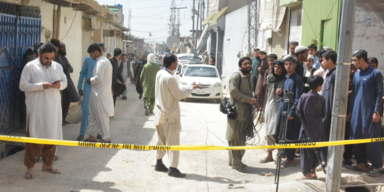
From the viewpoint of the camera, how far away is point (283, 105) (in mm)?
5914

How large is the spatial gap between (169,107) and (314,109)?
2.03 meters

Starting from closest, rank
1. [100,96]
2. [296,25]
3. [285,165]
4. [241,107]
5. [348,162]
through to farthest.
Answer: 1. [241,107]
2. [348,162]
3. [285,165]
4. [100,96]
5. [296,25]

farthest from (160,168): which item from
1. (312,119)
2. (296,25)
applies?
(296,25)

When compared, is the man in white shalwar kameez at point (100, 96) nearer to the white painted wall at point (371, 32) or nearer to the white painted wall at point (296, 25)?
the white painted wall at point (371, 32)

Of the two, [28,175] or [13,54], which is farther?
[13,54]

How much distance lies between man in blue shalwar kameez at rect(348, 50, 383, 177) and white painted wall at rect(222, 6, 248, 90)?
1417 cm

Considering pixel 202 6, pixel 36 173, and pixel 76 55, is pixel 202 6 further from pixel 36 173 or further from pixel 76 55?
pixel 36 173

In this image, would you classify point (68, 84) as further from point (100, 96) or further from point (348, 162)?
point (348, 162)

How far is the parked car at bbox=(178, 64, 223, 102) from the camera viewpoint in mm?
15491

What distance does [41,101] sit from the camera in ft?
16.6

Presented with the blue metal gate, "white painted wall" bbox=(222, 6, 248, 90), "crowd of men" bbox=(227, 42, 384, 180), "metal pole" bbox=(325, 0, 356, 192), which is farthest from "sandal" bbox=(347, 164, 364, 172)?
"white painted wall" bbox=(222, 6, 248, 90)

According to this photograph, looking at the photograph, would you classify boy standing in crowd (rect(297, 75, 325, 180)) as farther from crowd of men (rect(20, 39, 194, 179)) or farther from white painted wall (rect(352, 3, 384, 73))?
white painted wall (rect(352, 3, 384, 73))

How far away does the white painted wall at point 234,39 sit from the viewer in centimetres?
2042

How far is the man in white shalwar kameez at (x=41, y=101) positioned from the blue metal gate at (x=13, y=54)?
1.57m
